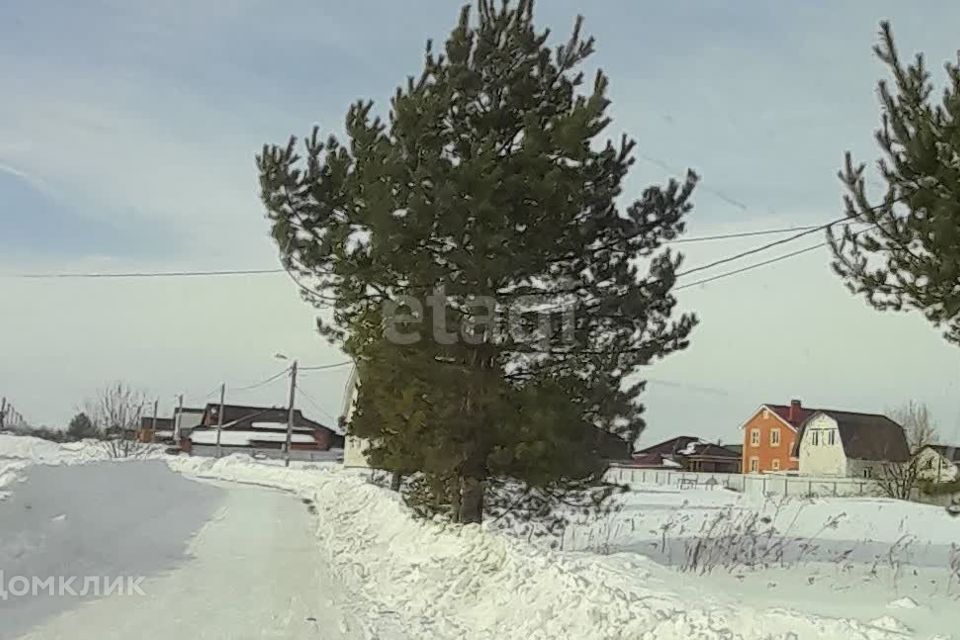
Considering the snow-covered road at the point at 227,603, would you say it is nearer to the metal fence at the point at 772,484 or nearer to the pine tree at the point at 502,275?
the pine tree at the point at 502,275

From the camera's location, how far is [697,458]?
10019cm

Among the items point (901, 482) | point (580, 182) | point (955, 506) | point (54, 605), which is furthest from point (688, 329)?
point (901, 482)

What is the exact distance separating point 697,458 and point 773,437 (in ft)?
49.1

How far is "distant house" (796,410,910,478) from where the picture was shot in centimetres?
7206

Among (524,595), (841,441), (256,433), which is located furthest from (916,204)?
(256,433)

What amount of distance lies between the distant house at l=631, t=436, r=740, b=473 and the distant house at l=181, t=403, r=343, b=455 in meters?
31.8

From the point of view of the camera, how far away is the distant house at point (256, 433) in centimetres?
10012

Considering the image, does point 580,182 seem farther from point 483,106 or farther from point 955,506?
point 955,506

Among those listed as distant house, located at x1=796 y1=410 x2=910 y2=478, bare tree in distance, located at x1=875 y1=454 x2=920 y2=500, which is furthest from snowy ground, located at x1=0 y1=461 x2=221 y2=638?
distant house, located at x1=796 y1=410 x2=910 y2=478

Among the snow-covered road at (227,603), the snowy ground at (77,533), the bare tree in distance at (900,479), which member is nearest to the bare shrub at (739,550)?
the snow-covered road at (227,603)

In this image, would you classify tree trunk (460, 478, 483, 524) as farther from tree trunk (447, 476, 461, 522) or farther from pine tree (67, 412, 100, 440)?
pine tree (67, 412, 100, 440)

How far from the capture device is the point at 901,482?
37469 millimetres

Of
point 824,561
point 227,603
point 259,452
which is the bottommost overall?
point 227,603

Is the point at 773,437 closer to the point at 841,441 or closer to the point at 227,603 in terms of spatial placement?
the point at 841,441
